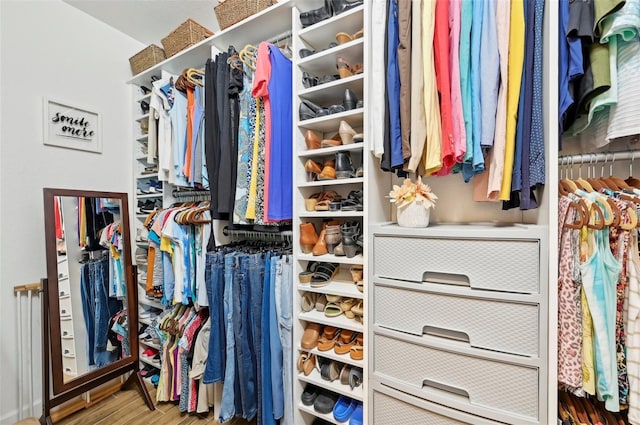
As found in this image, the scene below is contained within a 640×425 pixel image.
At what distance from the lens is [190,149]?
5.37 ft

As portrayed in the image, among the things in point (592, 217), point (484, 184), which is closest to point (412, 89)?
point (484, 184)

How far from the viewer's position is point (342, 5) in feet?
4.03

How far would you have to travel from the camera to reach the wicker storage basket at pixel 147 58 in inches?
76.4

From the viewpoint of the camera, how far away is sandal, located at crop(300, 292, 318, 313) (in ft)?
4.37

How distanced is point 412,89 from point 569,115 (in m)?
0.56

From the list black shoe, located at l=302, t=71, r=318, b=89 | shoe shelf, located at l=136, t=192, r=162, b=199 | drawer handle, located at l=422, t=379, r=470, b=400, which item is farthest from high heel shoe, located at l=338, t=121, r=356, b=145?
shoe shelf, located at l=136, t=192, r=162, b=199

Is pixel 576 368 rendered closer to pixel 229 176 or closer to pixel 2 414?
pixel 229 176

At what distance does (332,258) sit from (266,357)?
58 centimetres

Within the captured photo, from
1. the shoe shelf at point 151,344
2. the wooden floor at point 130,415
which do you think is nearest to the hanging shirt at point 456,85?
the wooden floor at point 130,415

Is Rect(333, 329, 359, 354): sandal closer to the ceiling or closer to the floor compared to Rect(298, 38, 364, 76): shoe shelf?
closer to the floor

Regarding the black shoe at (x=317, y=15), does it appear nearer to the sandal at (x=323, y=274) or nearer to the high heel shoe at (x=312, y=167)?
the high heel shoe at (x=312, y=167)

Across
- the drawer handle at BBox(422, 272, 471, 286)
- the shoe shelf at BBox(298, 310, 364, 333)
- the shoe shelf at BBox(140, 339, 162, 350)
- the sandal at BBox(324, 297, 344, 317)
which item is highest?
the drawer handle at BBox(422, 272, 471, 286)

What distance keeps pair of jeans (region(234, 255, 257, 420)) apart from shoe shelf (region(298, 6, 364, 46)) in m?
1.12

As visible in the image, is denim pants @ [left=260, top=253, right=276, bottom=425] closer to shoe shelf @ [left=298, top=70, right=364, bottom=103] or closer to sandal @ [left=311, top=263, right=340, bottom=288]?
sandal @ [left=311, top=263, right=340, bottom=288]
